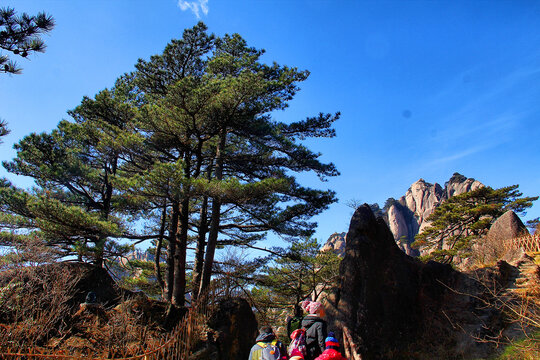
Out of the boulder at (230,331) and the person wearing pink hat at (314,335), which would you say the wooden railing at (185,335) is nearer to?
the boulder at (230,331)

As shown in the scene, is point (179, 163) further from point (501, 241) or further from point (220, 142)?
point (501, 241)

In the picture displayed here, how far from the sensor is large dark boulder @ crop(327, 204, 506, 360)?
7320mm

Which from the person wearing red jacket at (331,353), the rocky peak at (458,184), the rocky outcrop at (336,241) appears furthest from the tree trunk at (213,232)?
the rocky outcrop at (336,241)

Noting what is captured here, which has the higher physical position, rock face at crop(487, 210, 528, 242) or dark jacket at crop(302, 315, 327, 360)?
rock face at crop(487, 210, 528, 242)

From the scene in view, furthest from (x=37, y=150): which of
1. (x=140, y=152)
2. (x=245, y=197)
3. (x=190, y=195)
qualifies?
(x=245, y=197)

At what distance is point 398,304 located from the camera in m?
7.91

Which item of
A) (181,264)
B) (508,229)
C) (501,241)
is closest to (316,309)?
(181,264)

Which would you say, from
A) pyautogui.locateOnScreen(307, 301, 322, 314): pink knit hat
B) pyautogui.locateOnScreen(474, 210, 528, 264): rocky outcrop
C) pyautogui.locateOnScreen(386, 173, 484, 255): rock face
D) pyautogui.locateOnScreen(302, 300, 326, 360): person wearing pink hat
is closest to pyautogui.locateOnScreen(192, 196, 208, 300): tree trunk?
pyautogui.locateOnScreen(307, 301, 322, 314): pink knit hat

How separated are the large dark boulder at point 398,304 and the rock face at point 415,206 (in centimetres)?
5192

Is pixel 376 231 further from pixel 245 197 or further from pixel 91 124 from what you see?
pixel 91 124

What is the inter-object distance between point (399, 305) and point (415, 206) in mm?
63646

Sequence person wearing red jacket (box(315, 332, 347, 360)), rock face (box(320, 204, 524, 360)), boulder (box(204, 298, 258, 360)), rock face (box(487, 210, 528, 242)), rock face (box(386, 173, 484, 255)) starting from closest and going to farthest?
person wearing red jacket (box(315, 332, 347, 360)) → boulder (box(204, 298, 258, 360)) → rock face (box(320, 204, 524, 360)) → rock face (box(487, 210, 528, 242)) → rock face (box(386, 173, 484, 255))

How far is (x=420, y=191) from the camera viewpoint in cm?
6431

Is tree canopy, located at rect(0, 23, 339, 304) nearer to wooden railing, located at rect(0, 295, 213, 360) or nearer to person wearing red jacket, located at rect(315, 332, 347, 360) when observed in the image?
wooden railing, located at rect(0, 295, 213, 360)
